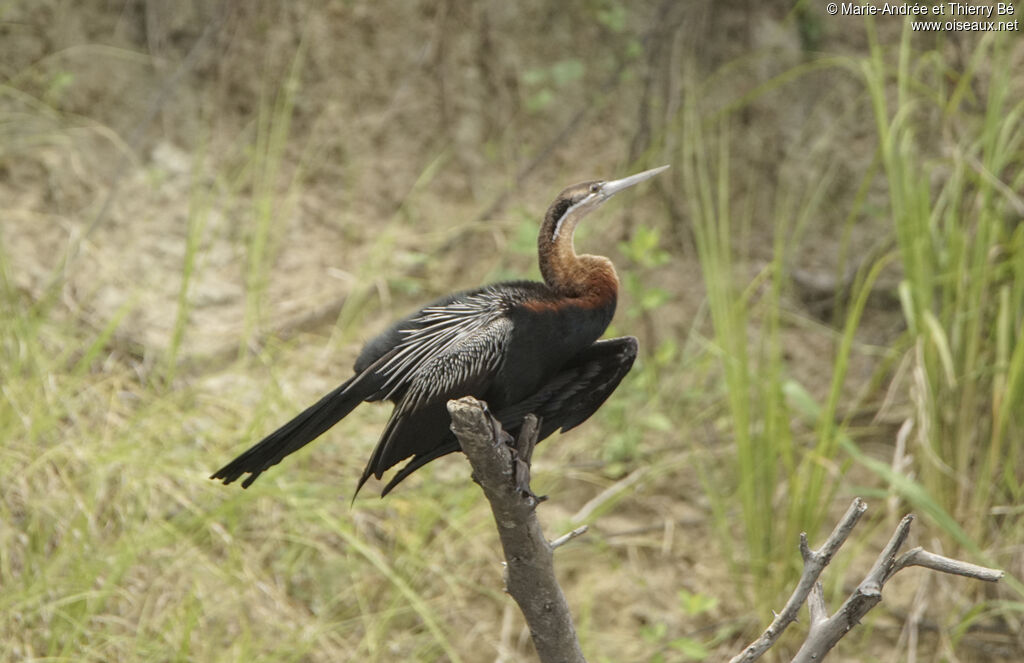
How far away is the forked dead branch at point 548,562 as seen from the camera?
1460 millimetres

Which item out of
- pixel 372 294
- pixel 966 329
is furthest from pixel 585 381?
pixel 372 294

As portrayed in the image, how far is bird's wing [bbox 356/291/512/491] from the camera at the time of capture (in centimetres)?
187

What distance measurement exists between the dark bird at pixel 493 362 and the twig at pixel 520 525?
162 millimetres

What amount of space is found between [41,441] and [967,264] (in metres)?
2.64

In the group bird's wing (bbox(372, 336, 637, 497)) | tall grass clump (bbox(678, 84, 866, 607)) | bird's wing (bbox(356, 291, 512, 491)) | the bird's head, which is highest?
the bird's head

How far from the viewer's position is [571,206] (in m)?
2.17

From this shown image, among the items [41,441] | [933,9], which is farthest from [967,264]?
[41,441]

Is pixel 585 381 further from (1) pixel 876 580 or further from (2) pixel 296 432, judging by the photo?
(1) pixel 876 580

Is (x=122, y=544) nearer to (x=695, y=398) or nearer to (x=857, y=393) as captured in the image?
(x=695, y=398)

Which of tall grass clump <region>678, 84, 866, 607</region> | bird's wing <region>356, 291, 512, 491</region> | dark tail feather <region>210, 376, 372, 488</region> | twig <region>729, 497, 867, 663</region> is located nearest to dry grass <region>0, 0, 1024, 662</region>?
tall grass clump <region>678, 84, 866, 607</region>

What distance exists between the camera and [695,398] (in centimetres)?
371

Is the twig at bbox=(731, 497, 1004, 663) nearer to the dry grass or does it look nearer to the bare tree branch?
the bare tree branch

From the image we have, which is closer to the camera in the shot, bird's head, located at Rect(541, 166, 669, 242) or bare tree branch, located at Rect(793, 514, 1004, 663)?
bare tree branch, located at Rect(793, 514, 1004, 663)

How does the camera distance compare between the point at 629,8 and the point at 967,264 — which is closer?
the point at 967,264
